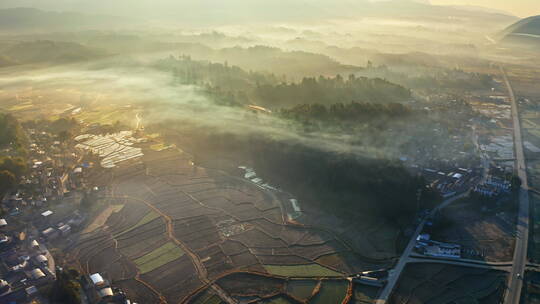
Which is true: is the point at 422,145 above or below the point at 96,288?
above

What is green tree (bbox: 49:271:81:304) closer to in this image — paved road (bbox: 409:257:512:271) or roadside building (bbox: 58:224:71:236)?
roadside building (bbox: 58:224:71:236)

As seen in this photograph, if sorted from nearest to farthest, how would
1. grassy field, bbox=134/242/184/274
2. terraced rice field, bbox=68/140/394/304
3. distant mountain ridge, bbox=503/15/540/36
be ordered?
Result: terraced rice field, bbox=68/140/394/304 < grassy field, bbox=134/242/184/274 < distant mountain ridge, bbox=503/15/540/36

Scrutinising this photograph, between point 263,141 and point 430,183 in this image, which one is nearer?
point 430,183

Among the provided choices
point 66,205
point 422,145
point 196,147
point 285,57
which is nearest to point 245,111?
point 196,147

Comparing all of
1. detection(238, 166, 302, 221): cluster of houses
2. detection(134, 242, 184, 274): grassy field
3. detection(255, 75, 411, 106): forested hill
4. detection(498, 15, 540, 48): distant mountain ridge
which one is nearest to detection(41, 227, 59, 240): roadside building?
detection(134, 242, 184, 274): grassy field

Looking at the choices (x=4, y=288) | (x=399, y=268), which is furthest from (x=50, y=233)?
(x=399, y=268)

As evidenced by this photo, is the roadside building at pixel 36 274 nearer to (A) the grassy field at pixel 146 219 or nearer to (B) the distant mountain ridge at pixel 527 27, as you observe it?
(A) the grassy field at pixel 146 219

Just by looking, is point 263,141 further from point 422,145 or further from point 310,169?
point 422,145
